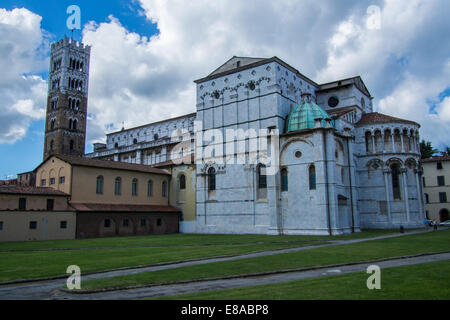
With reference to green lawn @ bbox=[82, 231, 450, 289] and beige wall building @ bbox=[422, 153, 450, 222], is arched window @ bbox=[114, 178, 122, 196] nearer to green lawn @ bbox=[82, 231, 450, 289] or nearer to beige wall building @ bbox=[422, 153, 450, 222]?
green lawn @ bbox=[82, 231, 450, 289]

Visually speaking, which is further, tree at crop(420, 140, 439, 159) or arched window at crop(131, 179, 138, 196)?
tree at crop(420, 140, 439, 159)

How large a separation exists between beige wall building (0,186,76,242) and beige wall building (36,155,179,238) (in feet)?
4.11

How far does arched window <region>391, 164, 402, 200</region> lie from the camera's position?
44.0m

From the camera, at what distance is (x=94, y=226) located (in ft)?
131

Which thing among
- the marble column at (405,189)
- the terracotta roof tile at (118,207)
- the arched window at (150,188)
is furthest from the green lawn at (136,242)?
the arched window at (150,188)

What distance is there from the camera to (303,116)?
40375 millimetres

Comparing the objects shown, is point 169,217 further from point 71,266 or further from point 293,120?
point 71,266

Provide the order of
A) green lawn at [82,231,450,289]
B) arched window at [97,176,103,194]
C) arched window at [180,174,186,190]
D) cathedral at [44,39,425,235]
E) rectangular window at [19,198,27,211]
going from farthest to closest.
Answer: arched window at [180,174,186,190] → arched window at [97,176,103,194] → cathedral at [44,39,425,235] → rectangular window at [19,198,27,211] → green lawn at [82,231,450,289]

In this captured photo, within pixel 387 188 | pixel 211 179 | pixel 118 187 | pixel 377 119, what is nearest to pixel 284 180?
pixel 211 179

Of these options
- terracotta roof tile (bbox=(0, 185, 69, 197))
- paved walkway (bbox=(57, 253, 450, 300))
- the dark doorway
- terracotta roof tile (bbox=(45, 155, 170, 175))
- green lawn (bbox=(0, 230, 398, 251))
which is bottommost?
paved walkway (bbox=(57, 253, 450, 300))

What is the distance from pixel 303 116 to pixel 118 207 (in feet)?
76.7

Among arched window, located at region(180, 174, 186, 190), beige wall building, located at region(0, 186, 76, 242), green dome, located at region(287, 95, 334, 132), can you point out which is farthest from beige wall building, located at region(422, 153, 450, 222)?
beige wall building, located at region(0, 186, 76, 242)
